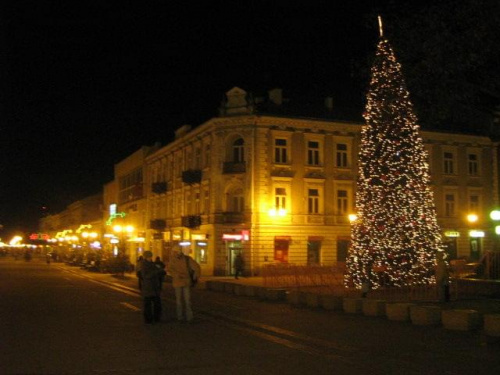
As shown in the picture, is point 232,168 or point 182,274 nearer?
point 182,274

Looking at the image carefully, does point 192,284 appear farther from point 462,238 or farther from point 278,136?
point 462,238

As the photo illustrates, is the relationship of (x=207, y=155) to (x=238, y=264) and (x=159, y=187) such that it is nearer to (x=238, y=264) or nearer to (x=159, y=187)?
(x=238, y=264)

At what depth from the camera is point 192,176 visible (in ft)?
165

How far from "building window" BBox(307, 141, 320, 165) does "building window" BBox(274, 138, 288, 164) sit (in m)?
1.81

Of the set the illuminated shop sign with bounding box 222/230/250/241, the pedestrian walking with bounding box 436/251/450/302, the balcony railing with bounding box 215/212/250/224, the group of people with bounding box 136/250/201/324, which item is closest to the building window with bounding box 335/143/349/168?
the balcony railing with bounding box 215/212/250/224

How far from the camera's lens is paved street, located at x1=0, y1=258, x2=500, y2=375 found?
10531 mm

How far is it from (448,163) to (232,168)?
704 inches

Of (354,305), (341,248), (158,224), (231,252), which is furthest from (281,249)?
(354,305)

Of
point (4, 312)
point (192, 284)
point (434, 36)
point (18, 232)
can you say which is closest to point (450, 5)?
point (434, 36)

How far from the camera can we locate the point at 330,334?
14578mm

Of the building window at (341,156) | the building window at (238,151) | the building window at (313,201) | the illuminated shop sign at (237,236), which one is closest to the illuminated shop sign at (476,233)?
the building window at (341,156)

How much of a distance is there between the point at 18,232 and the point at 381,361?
167444 mm

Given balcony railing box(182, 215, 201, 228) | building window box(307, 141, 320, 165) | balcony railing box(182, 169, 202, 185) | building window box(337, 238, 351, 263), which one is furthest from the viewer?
balcony railing box(182, 169, 202, 185)

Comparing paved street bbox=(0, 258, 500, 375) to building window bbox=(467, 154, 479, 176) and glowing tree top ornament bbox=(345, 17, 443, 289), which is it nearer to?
glowing tree top ornament bbox=(345, 17, 443, 289)
